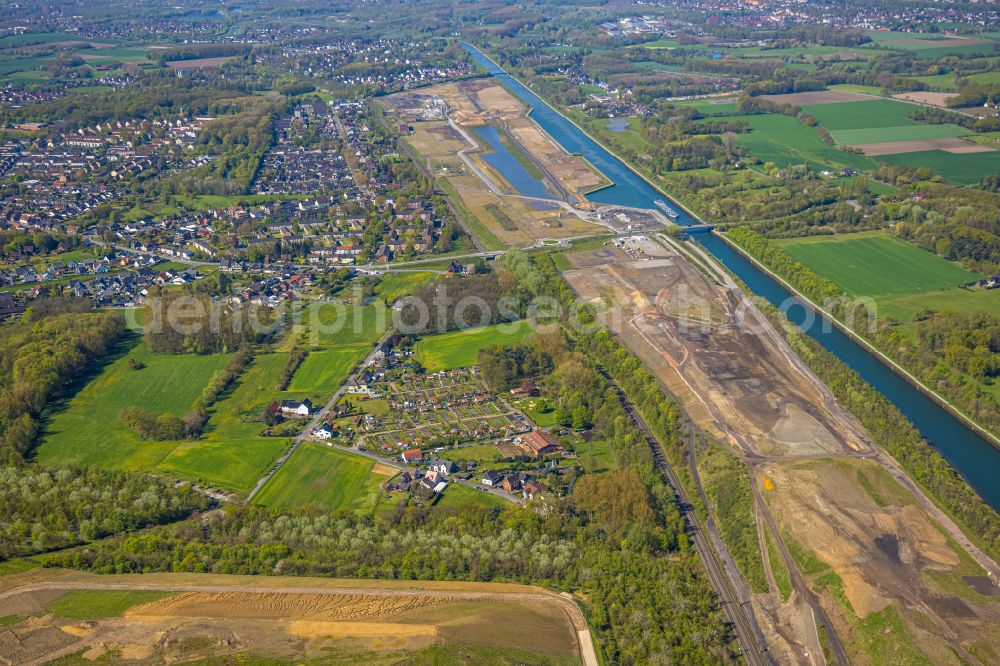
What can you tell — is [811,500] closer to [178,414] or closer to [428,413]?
[428,413]

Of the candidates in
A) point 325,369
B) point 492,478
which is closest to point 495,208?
point 325,369

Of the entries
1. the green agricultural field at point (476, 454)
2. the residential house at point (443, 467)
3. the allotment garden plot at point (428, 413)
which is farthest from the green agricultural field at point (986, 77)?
the residential house at point (443, 467)

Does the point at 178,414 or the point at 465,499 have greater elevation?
the point at 178,414

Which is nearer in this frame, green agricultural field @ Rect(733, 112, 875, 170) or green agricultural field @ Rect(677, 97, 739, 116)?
green agricultural field @ Rect(733, 112, 875, 170)

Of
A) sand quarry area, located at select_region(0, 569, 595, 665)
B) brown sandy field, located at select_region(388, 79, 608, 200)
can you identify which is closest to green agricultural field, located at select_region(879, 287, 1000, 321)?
brown sandy field, located at select_region(388, 79, 608, 200)

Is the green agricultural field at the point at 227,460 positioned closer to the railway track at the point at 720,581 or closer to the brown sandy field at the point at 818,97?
the railway track at the point at 720,581

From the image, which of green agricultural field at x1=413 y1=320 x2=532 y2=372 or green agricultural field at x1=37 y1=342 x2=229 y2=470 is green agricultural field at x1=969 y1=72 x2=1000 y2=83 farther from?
green agricultural field at x1=37 y1=342 x2=229 y2=470
